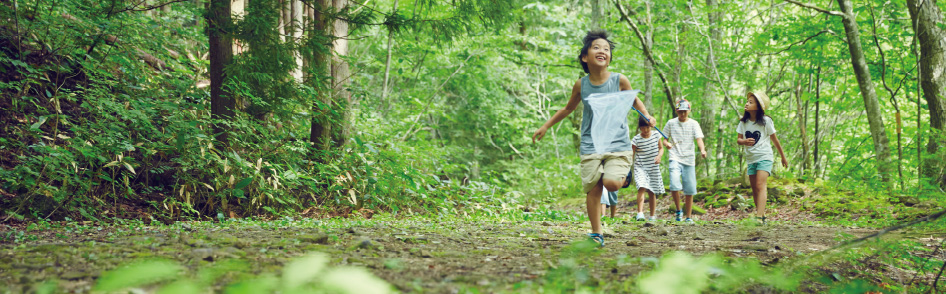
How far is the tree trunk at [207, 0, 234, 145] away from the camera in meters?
6.54

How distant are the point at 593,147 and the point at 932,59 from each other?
25.8ft

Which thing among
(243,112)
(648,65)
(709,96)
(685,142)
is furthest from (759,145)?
(648,65)

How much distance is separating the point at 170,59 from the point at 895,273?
10.1 metres

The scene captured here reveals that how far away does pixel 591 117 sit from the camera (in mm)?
4168

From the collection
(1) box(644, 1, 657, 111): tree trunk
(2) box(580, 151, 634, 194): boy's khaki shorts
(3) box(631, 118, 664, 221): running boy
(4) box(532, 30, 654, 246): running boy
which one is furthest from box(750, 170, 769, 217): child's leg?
(1) box(644, 1, 657, 111): tree trunk

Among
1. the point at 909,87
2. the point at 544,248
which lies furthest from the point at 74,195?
the point at 909,87

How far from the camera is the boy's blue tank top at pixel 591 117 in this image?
406cm

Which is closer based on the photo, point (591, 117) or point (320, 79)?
point (591, 117)

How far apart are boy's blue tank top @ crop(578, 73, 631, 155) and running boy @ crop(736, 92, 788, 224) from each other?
3.75 meters

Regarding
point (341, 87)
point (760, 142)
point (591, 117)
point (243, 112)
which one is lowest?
point (760, 142)

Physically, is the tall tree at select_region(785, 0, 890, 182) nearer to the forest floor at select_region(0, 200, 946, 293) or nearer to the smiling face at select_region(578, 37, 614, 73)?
the forest floor at select_region(0, 200, 946, 293)

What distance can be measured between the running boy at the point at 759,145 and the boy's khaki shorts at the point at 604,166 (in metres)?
3.90

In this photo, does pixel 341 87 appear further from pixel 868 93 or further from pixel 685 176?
pixel 868 93

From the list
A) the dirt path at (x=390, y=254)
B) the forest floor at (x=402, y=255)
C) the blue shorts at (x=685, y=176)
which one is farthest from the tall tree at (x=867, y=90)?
the dirt path at (x=390, y=254)
